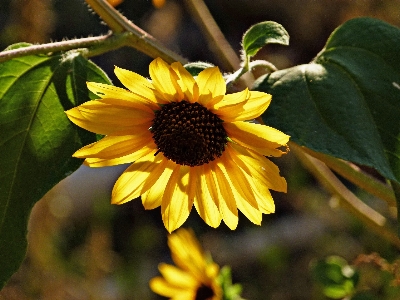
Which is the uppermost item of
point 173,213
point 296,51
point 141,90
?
point 141,90

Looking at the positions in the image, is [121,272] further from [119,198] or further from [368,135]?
[368,135]

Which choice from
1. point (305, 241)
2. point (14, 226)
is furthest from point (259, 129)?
point (305, 241)

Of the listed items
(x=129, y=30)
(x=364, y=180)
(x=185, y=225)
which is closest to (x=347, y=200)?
(x=364, y=180)

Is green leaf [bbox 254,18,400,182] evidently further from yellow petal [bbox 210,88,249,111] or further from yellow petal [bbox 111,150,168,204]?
yellow petal [bbox 111,150,168,204]

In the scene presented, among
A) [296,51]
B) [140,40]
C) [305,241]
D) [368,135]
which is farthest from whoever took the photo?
[296,51]

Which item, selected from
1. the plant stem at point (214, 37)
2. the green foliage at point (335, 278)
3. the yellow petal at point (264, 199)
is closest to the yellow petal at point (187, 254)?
the green foliage at point (335, 278)

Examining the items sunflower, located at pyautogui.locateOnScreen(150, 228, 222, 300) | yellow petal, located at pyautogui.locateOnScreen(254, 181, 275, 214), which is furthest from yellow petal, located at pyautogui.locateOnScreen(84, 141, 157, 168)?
sunflower, located at pyautogui.locateOnScreen(150, 228, 222, 300)

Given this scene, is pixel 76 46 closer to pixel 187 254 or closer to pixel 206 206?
pixel 206 206
